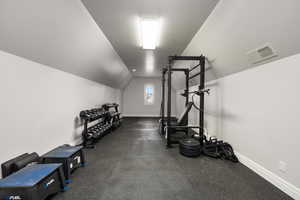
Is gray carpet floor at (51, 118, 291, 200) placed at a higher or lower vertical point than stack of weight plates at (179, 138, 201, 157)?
lower

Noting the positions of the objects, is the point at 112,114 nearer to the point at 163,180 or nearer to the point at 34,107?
the point at 34,107

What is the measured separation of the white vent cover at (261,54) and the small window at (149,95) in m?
6.63

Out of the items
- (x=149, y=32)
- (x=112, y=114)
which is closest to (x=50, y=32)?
(x=149, y=32)

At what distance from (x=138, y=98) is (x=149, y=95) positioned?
84 cm

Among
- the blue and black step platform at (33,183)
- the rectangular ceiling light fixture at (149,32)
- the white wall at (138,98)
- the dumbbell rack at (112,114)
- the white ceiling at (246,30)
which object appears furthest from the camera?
the white wall at (138,98)

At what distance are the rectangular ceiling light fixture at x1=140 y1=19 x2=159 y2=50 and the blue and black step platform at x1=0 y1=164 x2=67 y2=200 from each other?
2.79 m

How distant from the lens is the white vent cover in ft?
5.42

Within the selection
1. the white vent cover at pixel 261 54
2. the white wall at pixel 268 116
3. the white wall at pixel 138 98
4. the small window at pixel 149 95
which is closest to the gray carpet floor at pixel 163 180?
the white wall at pixel 268 116

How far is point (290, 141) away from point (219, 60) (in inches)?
73.6

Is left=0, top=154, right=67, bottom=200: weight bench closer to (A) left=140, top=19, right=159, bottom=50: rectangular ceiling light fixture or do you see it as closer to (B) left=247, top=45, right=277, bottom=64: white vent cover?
(A) left=140, top=19, right=159, bottom=50: rectangular ceiling light fixture

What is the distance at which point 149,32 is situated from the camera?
2.62 metres

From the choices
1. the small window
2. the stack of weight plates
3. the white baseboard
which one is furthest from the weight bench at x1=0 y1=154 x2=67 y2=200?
the small window

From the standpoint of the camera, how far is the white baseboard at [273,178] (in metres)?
1.45

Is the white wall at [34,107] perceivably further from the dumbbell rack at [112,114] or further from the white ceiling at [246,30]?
the white ceiling at [246,30]
